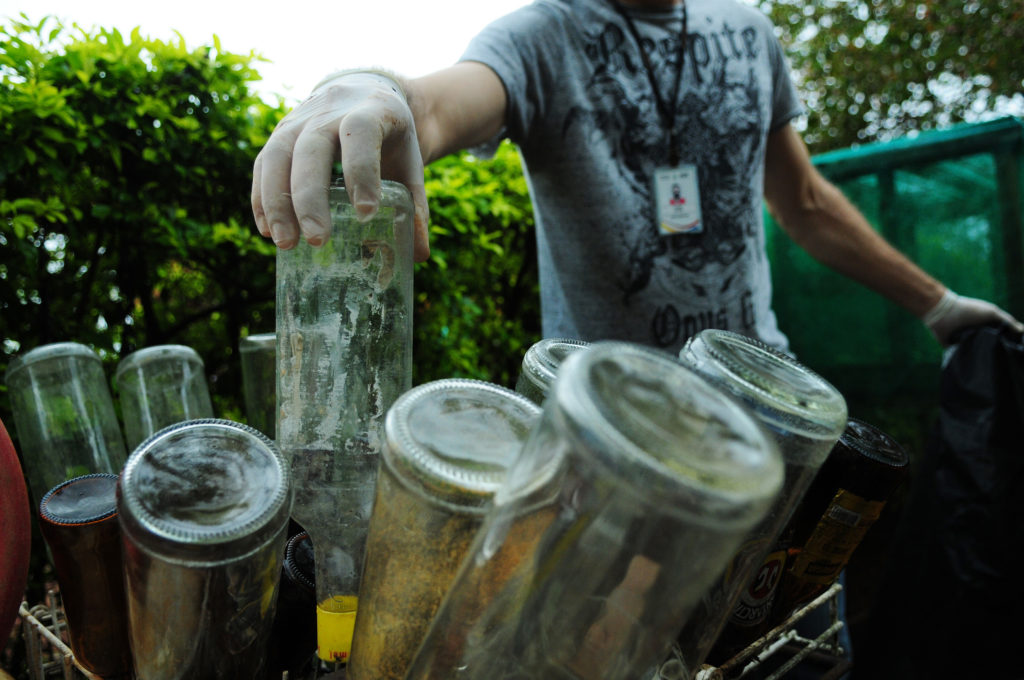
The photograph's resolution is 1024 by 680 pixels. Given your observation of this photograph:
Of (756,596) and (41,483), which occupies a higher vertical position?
(756,596)

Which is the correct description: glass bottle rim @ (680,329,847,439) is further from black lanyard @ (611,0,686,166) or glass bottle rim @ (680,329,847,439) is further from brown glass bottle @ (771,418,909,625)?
black lanyard @ (611,0,686,166)

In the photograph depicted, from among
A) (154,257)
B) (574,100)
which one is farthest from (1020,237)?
(154,257)

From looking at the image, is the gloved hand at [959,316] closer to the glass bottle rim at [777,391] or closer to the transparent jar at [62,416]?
the glass bottle rim at [777,391]

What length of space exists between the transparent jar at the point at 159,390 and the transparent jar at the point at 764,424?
82 centimetres

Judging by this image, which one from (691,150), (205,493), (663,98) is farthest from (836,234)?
(205,493)

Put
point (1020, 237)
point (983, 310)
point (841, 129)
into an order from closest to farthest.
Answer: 1. point (983, 310)
2. point (1020, 237)
3. point (841, 129)

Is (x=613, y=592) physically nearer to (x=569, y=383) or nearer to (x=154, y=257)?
(x=569, y=383)

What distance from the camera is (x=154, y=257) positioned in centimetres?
190

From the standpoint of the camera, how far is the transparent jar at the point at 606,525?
401 mm

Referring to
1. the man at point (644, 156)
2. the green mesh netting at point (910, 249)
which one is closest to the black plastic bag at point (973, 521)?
the man at point (644, 156)

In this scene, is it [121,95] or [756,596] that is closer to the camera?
[756,596]

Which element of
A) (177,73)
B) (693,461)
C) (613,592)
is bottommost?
(613,592)

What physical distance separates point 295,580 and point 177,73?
1.69m

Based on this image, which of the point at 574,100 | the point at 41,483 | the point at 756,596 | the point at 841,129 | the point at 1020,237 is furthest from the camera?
the point at 841,129
